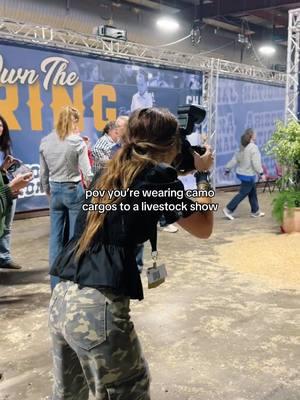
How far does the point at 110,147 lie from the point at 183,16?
1061cm

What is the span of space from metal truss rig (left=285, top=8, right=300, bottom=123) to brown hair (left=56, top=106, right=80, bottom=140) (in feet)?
13.3

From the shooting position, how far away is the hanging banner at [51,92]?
7148 millimetres

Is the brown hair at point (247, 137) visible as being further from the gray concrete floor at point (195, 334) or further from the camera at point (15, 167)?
the camera at point (15, 167)

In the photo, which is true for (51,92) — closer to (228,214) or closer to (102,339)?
→ (228,214)

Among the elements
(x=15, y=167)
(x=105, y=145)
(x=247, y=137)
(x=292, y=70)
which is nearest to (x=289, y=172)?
(x=247, y=137)

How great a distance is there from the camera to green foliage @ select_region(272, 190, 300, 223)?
6129 mm

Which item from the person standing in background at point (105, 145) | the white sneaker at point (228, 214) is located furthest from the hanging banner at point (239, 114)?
the person standing in background at point (105, 145)

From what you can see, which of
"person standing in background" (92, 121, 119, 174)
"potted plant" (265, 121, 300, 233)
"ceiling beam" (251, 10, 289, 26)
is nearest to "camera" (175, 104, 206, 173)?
"person standing in background" (92, 121, 119, 174)

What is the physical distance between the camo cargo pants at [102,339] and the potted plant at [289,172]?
493 centimetres

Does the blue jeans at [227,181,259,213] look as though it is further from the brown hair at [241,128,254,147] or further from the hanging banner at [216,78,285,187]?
the hanging banner at [216,78,285,187]

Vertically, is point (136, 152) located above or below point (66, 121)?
below

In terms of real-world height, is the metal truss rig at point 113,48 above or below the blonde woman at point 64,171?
above

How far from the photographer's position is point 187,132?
1702 millimetres

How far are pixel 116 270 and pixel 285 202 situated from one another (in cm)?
516
